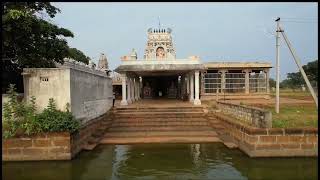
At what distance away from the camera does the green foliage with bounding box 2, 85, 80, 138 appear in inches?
400

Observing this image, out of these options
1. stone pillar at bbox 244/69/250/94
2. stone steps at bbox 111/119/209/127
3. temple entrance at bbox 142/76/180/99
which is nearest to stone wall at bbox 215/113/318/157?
stone steps at bbox 111/119/209/127

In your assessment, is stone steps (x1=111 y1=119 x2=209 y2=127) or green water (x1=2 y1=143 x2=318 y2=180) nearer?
green water (x1=2 y1=143 x2=318 y2=180)

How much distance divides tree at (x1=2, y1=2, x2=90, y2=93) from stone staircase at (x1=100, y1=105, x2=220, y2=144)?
3893mm

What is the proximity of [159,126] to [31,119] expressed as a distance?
21.0 feet

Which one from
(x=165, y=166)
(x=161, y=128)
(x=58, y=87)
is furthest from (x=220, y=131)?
(x=58, y=87)

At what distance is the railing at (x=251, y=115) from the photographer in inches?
413

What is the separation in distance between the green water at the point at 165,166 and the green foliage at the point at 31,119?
92 centimetres

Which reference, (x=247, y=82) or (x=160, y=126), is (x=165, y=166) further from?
(x=247, y=82)

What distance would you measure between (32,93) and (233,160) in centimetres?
636

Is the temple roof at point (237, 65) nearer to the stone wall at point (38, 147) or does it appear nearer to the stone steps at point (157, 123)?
the stone steps at point (157, 123)

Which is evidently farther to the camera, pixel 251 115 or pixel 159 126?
pixel 159 126

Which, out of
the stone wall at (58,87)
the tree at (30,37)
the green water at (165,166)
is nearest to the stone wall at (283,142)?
the green water at (165,166)

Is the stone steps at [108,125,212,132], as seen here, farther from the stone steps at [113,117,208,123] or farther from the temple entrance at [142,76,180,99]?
the temple entrance at [142,76,180,99]

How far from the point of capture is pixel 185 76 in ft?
86.5
